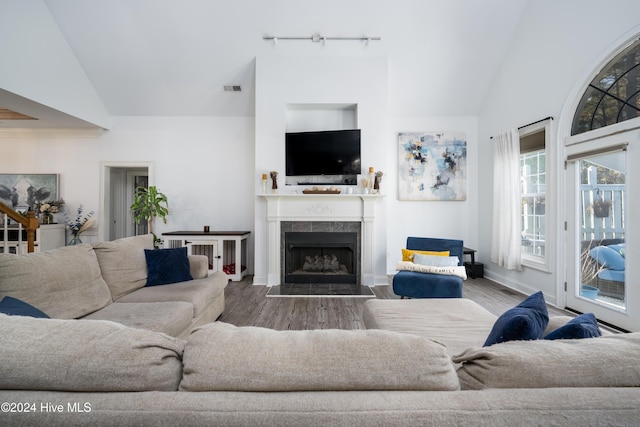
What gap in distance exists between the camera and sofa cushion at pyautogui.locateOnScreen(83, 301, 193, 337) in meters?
1.86

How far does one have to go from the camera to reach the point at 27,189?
5.26m

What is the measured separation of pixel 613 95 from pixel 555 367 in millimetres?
3543

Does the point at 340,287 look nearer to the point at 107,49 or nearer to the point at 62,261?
the point at 62,261

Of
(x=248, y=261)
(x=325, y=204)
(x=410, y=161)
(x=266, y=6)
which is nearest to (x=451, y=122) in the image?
(x=410, y=161)

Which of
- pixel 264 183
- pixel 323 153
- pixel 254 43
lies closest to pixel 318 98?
pixel 323 153

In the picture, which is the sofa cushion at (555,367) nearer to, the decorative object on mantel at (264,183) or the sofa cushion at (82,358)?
the sofa cushion at (82,358)

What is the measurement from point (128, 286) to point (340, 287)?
102 inches

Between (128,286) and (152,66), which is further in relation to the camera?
(152,66)

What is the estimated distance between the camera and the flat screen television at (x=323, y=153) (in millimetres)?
4359

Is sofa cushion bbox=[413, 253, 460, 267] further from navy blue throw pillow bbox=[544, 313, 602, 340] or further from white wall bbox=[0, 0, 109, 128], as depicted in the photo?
white wall bbox=[0, 0, 109, 128]

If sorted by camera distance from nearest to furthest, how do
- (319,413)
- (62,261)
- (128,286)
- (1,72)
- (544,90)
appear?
(319,413)
(62,261)
(128,286)
(1,72)
(544,90)

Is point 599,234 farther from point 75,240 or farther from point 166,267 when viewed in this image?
point 75,240

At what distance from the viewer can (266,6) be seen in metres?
3.89

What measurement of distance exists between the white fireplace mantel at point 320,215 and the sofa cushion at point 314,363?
3575 mm
